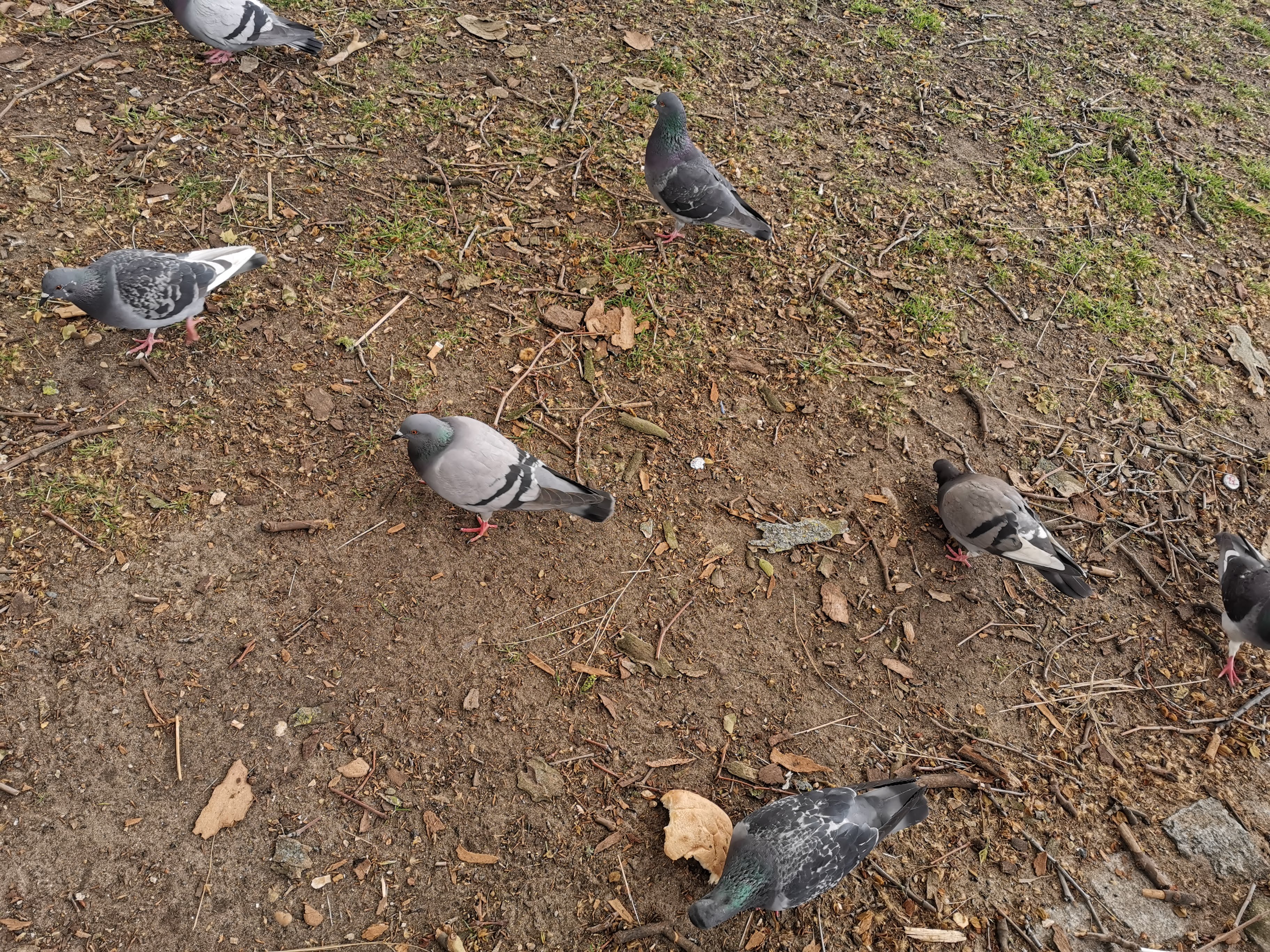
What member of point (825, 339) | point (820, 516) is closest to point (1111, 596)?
point (820, 516)

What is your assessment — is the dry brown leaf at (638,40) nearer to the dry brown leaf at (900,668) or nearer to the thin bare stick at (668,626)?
the thin bare stick at (668,626)

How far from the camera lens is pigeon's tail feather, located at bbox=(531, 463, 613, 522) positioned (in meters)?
4.12

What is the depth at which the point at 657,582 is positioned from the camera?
14.1ft

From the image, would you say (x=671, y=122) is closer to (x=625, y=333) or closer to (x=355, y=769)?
(x=625, y=333)

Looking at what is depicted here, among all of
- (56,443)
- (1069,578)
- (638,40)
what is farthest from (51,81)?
(1069,578)

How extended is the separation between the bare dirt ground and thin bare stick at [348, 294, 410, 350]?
2.2 inches

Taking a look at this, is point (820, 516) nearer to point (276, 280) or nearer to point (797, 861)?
point (797, 861)

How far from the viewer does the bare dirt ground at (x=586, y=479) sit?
11.3ft

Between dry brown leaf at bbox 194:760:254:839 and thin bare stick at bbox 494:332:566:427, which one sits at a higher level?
thin bare stick at bbox 494:332:566:427

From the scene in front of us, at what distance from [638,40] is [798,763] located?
22.4 feet

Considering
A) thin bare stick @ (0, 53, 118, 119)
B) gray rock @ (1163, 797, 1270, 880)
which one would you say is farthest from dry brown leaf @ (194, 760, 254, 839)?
thin bare stick @ (0, 53, 118, 119)

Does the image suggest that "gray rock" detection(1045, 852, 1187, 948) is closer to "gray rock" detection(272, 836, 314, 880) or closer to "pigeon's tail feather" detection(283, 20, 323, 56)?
"gray rock" detection(272, 836, 314, 880)

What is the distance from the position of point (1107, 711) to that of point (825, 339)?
307cm

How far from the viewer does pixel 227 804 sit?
3373 millimetres
